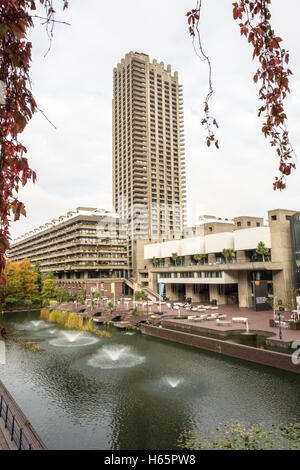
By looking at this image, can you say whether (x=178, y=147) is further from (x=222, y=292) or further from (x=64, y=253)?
(x=222, y=292)

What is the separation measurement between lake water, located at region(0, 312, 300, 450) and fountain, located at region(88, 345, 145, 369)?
0.07 metres

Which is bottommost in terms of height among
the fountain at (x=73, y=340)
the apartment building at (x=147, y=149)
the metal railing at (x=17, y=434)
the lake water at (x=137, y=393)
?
the lake water at (x=137, y=393)

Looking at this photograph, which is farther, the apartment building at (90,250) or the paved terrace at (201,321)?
the apartment building at (90,250)

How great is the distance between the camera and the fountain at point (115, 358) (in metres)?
22.6

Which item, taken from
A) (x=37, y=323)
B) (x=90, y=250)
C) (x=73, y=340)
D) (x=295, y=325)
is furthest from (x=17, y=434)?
(x=90, y=250)

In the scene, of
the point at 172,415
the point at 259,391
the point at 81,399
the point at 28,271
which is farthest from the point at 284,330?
the point at 28,271

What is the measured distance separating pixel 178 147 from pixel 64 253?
6160 centimetres

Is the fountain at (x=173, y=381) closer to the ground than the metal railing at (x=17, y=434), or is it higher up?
closer to the ground

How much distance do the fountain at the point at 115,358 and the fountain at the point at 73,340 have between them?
3.32m

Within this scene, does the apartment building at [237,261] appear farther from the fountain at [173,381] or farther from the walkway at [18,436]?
the walkway at [18,436]

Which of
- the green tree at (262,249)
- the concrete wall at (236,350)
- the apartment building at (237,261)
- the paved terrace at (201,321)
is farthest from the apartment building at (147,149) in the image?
the concrete wall at (236,350)

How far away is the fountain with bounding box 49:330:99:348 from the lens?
29784 millimetres

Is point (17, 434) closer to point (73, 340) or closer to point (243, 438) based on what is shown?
point (243, 438)

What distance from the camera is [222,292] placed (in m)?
53.6
